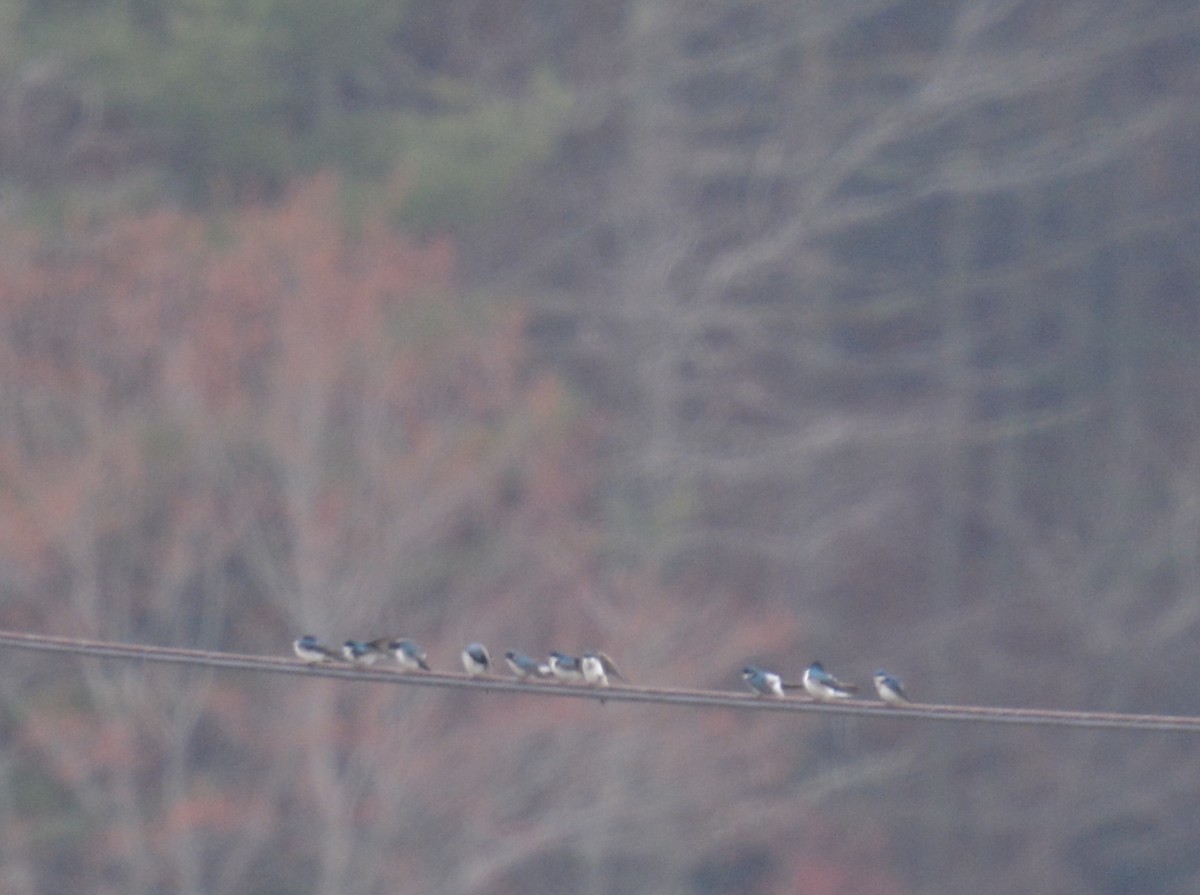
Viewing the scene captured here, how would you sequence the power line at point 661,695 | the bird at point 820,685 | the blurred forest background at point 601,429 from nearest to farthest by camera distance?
the power line at point 661,695 → the bird at point 820,685 → the blurred forest background at point 601,429

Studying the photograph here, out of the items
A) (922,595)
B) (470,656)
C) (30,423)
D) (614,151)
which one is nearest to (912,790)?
(922,595)

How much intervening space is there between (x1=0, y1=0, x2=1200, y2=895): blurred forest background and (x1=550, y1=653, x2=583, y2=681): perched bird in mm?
6631

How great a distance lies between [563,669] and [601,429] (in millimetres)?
11011

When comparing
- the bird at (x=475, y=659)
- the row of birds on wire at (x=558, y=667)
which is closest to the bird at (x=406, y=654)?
the row of birds on wire at (x=558, y=667)

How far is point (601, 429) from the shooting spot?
20.4 meters

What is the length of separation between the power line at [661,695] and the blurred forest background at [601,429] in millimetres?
9494

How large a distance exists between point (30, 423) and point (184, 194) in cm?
348

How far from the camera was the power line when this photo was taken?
19.8 ft

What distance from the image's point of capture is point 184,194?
1914cm

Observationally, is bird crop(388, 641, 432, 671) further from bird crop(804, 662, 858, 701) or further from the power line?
the power line

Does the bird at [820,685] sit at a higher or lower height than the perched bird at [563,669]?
lower

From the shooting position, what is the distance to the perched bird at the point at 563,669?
9148 mm

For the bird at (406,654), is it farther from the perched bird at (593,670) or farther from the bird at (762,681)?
the bird at (762,681)

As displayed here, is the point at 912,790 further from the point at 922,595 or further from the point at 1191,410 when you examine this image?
the point at 1191,410
